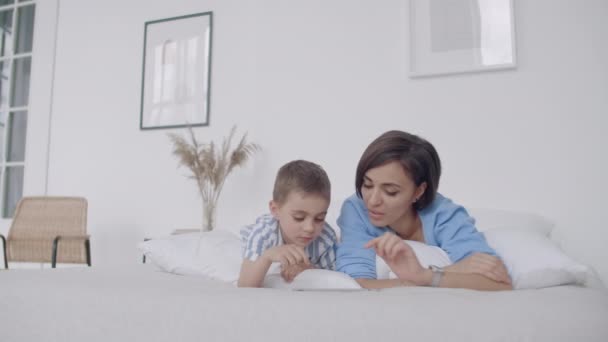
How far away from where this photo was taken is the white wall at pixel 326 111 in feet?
7.39

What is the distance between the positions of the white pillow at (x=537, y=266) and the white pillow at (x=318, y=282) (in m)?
0.43

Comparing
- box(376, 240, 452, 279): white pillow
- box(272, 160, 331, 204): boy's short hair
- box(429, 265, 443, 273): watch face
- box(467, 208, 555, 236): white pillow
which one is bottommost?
box(429, 265, 443, 273): watch face

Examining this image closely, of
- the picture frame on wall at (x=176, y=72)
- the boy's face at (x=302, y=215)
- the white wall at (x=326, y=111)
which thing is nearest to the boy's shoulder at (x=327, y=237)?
the boy's face at (x=302, y=215)

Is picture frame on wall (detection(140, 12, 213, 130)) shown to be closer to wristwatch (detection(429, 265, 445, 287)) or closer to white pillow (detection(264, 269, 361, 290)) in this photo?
white pillow (detection(264, 269, 361, 290))

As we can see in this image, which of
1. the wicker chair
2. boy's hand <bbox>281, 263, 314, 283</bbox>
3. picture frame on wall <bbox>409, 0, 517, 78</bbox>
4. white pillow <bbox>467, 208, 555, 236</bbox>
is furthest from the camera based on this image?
the wicker chair

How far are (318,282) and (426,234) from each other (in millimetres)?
406

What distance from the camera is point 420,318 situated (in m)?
0.76

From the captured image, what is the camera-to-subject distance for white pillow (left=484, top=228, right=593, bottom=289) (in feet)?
3.82

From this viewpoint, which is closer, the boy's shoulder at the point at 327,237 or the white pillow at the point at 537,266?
the white pillow at the point at 537,266

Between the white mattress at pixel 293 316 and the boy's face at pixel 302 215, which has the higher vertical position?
the boy's face at pixel 302 215

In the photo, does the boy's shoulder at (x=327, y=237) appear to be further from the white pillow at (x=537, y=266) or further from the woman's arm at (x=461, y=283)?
the white pillow at (x=537, y=266)

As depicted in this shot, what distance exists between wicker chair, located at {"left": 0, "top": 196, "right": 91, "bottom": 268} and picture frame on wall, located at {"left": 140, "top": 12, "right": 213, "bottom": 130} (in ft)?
2.33

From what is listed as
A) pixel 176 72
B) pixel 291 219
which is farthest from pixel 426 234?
pixel 176 72

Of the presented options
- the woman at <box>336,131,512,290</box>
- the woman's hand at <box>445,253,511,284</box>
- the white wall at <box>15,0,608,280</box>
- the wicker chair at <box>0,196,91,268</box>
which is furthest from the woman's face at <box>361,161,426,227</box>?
the wicker chair at <box>0,196,91,268</box>
